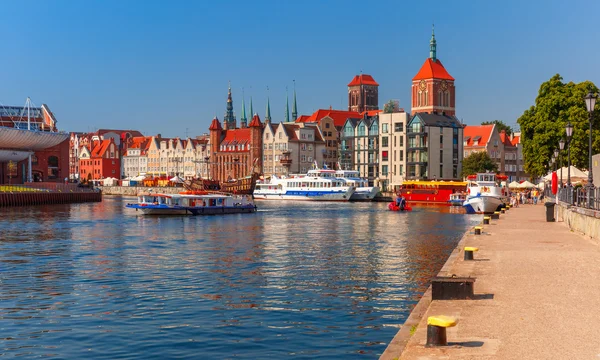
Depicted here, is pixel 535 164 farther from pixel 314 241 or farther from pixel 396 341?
pixel 396 341

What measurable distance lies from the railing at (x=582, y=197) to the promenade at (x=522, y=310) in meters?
5.48

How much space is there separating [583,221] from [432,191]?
285ft

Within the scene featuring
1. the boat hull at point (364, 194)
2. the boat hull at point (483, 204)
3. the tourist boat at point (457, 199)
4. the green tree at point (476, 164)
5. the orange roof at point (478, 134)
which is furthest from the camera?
the orange roof at point (478, 134)

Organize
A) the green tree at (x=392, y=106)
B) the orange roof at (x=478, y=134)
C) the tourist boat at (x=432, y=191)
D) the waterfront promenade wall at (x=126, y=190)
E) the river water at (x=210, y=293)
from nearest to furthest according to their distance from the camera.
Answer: the river water at (x=210, y=293) < the tourist boat at (x=432, y=191) < the orange roof at (x=478, y=134) < the waterfront promenade wall at (x=126, y=190) < the green tree at (x=392, y=106)

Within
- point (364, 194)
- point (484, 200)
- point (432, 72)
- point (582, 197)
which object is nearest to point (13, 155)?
A: point (364, 194)

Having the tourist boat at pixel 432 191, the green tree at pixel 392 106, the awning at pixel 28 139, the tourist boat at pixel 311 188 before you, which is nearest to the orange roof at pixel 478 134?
the green tree at pixel 392 106

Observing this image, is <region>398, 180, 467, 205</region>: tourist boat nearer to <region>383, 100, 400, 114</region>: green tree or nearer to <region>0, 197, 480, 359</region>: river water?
<region>383, 100, 400, 114</region>: green tree

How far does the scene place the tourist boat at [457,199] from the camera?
10914 cm

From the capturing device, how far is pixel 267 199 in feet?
480

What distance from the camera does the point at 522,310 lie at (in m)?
16.8

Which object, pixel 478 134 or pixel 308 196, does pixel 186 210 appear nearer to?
pixel 308 196

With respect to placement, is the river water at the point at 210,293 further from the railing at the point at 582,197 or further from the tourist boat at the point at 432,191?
the tourist boat at the point at 432,191

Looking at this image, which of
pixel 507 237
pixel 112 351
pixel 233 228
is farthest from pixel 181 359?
pixel 233 228

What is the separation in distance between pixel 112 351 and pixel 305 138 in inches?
6607
